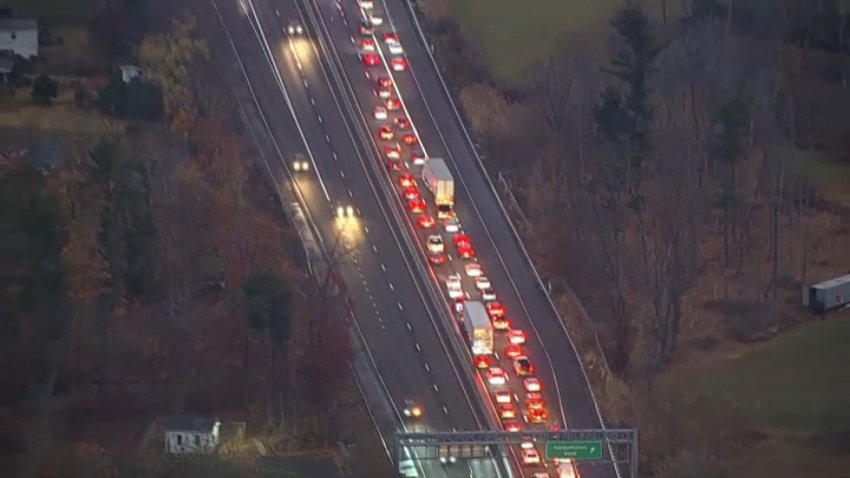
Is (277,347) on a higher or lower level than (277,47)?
lower

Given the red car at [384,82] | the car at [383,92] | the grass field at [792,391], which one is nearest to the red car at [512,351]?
the grass field at [792,391]

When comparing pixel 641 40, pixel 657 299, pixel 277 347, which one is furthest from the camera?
pixel 641 40

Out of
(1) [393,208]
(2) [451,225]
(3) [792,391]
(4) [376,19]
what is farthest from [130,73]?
(3) [792,391]

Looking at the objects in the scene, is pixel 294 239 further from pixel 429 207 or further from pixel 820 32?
pixel 820 32

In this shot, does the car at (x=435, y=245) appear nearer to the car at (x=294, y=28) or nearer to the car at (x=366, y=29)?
the car at (x=294, y=28)

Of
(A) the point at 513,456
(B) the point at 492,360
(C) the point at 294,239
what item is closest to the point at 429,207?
(C) the point at 294,239

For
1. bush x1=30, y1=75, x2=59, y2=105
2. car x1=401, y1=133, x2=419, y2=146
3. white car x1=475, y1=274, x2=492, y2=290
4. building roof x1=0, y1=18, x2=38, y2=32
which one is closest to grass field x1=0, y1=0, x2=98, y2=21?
building roof x1=0, y1=18, x2=38, y2=32

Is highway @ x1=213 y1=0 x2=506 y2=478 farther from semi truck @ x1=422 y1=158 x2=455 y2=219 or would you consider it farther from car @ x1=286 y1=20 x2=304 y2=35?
semi truck @ x1=422 y1=158 x2=455 y2=219
